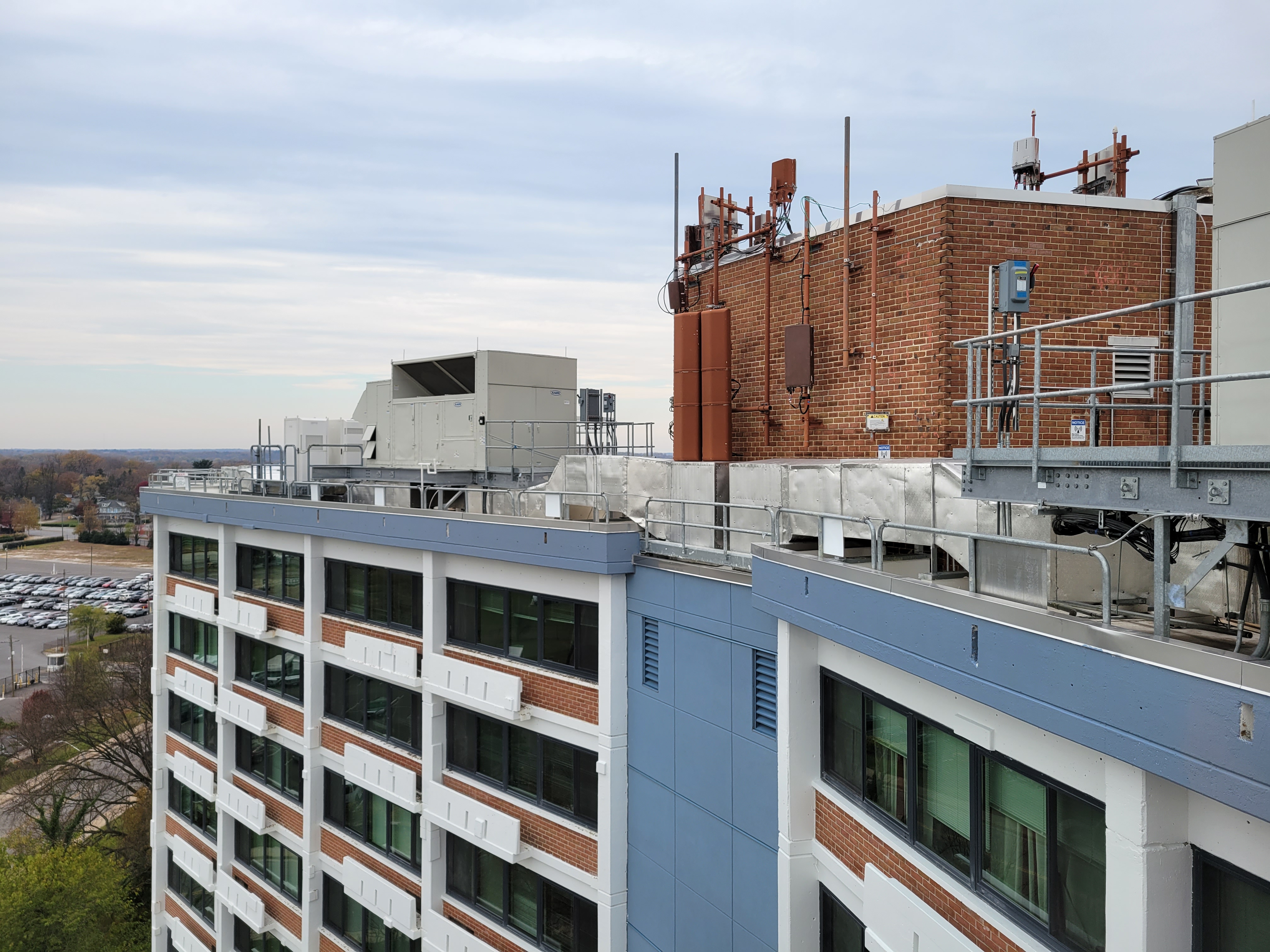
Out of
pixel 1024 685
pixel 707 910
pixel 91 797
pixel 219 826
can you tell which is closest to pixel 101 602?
pixel 91 797

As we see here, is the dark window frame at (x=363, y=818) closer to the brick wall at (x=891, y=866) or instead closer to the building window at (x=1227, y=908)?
the brick wall at (x=891, y=866)

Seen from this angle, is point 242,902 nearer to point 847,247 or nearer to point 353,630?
point 353,630

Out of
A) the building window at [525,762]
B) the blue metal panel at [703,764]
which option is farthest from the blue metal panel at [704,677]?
the building window at [525,762]

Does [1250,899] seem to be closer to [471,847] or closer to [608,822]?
[608,822]

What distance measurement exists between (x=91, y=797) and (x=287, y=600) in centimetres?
3059

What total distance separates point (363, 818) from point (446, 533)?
7.49 meters

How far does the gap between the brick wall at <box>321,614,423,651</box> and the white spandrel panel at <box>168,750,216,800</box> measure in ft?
25.5

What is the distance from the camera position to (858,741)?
8953 millimetres

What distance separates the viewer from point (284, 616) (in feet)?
67.2

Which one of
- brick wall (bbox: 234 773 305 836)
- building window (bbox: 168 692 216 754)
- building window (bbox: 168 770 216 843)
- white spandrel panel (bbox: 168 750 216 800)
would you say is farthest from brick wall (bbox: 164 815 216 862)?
brick wall (bbox: 234 773 305 836)

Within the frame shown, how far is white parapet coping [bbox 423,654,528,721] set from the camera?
14.3 m

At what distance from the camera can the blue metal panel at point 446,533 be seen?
1302 centimetres

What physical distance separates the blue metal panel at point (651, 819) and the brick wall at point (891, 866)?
3.30 metres

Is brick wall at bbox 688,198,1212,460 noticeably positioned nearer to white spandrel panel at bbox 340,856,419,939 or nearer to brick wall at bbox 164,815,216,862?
white spandrel panel at bbox 340,856,419,939
